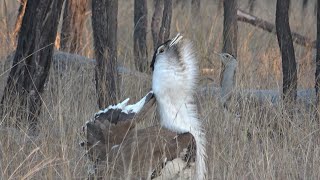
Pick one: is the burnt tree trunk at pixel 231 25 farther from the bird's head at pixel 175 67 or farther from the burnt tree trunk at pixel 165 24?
the bird's head at pixel 175 67

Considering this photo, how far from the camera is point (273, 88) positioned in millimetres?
7973

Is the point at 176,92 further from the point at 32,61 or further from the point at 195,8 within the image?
the point at 195,8

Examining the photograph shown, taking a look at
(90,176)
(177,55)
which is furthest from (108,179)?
(177,55)

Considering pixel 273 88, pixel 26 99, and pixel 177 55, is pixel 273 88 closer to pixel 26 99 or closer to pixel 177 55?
pixel 26 99

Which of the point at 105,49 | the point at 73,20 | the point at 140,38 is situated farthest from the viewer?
the point at 73,20

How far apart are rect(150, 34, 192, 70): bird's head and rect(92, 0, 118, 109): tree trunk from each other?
2.24 meters

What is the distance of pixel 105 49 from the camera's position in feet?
21.2

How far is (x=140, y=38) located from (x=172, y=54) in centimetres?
526

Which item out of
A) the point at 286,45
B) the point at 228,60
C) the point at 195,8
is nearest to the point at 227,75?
the point at 228,60

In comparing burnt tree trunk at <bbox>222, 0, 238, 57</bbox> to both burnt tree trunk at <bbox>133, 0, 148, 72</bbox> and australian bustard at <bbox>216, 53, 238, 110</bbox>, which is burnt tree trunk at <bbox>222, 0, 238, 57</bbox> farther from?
burnt tree trunk at <bbox>133, 0, 148, 72</bbox>

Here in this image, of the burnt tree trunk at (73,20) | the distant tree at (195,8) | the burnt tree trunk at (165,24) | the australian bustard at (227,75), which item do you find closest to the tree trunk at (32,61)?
the australian bustard at (227,75)

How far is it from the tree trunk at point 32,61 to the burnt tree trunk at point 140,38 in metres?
2.60

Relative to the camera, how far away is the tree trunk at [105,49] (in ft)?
21.1

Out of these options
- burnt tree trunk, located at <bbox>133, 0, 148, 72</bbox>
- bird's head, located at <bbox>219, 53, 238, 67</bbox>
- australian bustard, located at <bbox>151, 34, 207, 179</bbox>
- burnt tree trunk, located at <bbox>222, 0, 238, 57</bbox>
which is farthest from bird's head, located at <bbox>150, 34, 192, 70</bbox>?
burnt tree trunk, located at <bbox>133, 0, 148, 72</bbox>
